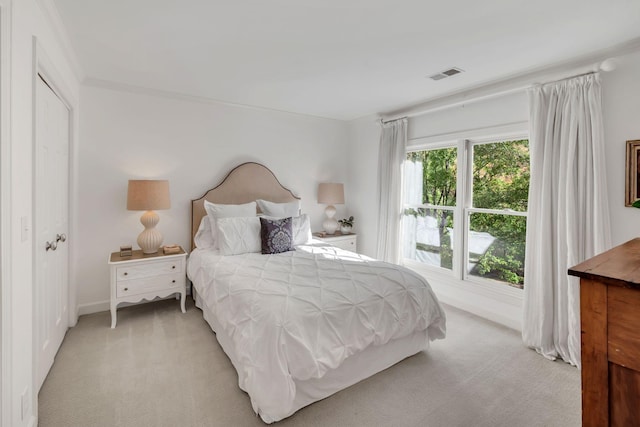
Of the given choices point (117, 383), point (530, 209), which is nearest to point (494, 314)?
point (530, 209)

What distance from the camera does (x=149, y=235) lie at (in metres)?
3.28

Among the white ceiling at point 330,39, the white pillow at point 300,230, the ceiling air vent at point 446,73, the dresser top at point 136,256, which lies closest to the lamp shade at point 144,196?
the dresser top at point 136,256

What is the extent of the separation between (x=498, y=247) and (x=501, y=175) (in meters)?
0.79

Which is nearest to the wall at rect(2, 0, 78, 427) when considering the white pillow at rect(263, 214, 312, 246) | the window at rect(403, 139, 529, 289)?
the white pillow at rect(263, 214, 312, 246)

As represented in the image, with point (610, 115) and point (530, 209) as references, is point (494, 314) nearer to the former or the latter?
point (530, 209)

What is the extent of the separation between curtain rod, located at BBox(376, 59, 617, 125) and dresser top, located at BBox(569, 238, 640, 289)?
1.97 meters

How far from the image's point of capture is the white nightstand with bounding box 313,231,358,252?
4.50m

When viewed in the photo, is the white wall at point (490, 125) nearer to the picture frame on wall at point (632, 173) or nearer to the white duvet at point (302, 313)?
the picture frame on wall at point (632, 173)

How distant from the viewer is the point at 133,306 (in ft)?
11.6

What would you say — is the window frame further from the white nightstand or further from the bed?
the white nightstand

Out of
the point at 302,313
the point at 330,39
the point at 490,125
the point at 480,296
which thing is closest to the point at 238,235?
the point at 302,313

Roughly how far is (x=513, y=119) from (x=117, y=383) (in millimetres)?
4053

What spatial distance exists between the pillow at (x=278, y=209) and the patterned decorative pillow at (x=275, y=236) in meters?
0.50

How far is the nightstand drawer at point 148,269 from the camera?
118 inches
